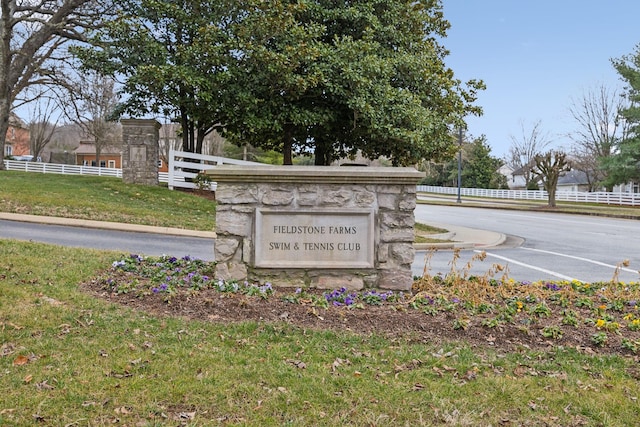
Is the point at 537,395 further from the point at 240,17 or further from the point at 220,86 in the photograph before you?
the point at 240,17

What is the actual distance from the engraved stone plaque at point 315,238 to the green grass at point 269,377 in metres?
1.34

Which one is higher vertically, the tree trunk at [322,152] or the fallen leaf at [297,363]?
the tree trunk at [322,152]

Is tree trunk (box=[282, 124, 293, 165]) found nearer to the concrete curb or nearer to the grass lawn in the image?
the concrete curb

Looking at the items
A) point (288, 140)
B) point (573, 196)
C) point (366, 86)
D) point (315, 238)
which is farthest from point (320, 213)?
point (573, 196)

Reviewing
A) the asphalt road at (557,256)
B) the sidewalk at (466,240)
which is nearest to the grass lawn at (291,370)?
the asphalt road at (557,256)

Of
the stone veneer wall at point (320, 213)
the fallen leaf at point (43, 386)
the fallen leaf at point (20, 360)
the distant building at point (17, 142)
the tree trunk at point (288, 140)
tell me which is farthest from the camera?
the distant building at point (17, 142)

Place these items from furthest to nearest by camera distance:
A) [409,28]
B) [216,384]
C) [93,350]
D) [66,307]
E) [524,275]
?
[409,28], [524,275], [66,307], [93,350], [216,384]

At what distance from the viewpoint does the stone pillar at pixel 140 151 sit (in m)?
17.4

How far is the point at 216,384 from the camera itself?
3.19m

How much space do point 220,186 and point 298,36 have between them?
959 cm

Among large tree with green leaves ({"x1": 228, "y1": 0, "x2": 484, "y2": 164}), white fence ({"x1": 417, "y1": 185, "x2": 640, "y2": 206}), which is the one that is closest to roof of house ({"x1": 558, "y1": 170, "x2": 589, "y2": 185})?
white fence ({"x1": 417, "y1": 185, "x2": 640, "y2": 206})

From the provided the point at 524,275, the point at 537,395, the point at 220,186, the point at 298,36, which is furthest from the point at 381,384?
the point at 298,36

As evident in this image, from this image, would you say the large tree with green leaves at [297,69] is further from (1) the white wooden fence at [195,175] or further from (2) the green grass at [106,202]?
(2) the green grass at [106,202]

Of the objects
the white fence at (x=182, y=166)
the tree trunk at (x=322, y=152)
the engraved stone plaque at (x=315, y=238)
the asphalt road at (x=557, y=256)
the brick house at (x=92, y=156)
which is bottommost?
the asphalt road at (x=557, y=256)
